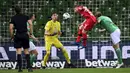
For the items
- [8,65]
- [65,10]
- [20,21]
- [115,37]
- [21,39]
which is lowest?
[8,65]

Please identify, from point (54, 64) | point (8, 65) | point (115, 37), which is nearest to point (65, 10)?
point (54, 64)

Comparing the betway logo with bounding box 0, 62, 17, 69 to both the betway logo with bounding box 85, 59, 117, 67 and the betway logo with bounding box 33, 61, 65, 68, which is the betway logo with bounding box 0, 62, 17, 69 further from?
the betway logo with bounding box 85, 59, 117, 67

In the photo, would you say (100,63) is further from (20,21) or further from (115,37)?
(20,21)

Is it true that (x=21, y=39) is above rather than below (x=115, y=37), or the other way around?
above

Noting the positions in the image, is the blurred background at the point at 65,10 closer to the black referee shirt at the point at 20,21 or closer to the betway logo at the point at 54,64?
the betway logo at the point at 54,64

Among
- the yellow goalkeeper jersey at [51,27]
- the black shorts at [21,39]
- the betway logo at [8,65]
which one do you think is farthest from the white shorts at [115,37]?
the betway logo at [8,65]

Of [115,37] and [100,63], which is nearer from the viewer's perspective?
[115,37]

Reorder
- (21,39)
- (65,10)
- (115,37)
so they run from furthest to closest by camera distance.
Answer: (65,10)
(115,37)
(21,39)

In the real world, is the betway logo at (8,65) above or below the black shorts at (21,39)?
below

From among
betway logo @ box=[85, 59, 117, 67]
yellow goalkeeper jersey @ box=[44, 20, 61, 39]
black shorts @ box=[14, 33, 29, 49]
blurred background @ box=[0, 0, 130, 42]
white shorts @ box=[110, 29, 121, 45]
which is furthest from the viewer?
blurred background @ box=[0, 0, 130, 42]

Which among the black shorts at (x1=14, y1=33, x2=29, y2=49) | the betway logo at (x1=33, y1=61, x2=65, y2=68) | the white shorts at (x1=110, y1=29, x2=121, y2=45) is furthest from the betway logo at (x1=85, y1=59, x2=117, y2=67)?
the black shorts at (x1=14, y1=33, x2=29, y2=49)

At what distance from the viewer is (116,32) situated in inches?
628

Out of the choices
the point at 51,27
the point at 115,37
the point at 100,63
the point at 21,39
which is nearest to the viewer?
the point at 21,39

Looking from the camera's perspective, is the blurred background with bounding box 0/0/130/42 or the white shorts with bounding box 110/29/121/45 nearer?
the white shorts with bounding box 110/29/121/45
